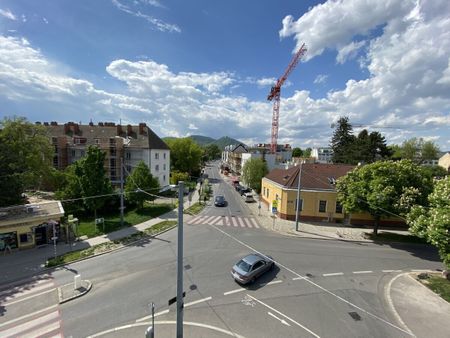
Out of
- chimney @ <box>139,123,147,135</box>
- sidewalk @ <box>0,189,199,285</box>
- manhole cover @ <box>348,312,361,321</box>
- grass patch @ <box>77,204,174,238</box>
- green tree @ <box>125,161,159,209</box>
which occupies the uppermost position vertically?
chimney @ <box>139,123,147,135</box>

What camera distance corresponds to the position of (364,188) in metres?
23.7

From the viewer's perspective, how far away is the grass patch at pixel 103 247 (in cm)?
1802

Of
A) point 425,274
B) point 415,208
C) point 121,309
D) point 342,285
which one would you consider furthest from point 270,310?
point 415,208

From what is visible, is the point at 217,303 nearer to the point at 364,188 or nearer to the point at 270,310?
the point at 270,310

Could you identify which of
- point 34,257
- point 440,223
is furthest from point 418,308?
point 34,257

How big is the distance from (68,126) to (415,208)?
2392 inches

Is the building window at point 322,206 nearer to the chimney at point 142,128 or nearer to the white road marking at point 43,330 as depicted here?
the white road marking at point 43,330

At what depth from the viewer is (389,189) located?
845 inches

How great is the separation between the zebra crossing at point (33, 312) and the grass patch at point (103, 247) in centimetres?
243

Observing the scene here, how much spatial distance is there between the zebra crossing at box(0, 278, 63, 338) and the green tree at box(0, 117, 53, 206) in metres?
15.2

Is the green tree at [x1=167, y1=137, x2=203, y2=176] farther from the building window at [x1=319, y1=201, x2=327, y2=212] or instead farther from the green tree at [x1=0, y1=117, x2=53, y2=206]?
the building window at [x1=319, y1=201, x2=327, y2=212]

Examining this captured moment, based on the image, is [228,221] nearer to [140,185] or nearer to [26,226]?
[140,185]

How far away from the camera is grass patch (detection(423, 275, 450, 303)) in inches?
572

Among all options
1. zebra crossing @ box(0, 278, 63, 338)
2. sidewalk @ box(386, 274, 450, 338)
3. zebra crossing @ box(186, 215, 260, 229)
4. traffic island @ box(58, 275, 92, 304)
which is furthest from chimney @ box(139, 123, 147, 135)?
sidewalk @ box(386, 274, 450, 338)
